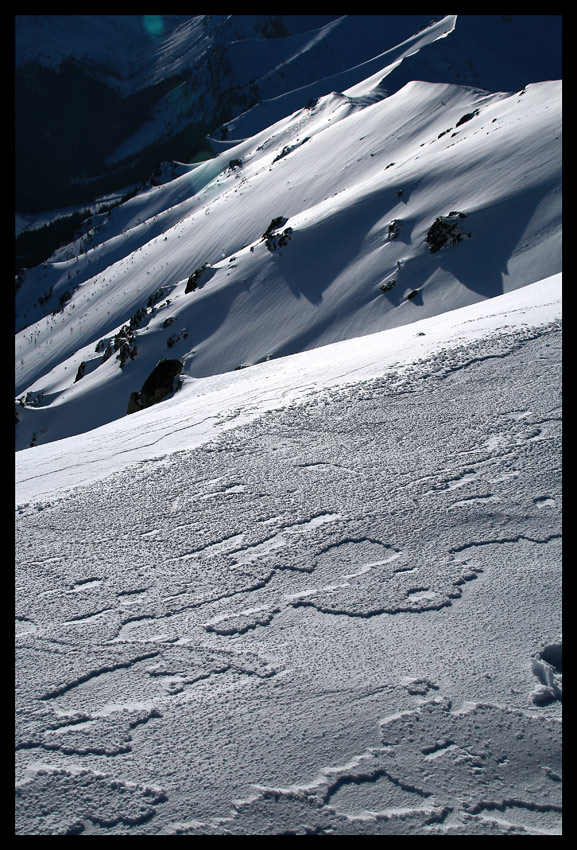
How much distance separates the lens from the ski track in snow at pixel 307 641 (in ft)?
5.37

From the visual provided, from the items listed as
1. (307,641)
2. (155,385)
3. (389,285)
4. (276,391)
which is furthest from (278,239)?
(307,641)

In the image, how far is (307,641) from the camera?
2156 mm

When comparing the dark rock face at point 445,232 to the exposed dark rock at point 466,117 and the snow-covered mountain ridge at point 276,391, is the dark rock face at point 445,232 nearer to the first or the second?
the exposed dark rock at point 466,117

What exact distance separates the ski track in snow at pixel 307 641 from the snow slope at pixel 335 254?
11.5 meters

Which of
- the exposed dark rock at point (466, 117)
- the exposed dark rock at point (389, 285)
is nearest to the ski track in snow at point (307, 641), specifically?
the exposed dark rock at point (389, 285)

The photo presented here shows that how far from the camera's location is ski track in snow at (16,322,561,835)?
64.4 inches

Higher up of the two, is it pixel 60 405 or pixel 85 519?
pixel 60 405

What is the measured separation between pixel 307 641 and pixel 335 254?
18582mm

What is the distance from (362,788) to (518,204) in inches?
646

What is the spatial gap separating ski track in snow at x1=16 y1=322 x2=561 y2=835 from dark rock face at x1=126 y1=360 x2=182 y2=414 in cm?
1290

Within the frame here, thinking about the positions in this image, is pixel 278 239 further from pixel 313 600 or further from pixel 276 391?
pixel 313 600

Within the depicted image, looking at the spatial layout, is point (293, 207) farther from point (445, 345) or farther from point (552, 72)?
point (552, 72)

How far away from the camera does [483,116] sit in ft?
72.4

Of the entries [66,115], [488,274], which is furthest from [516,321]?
[66,115]
